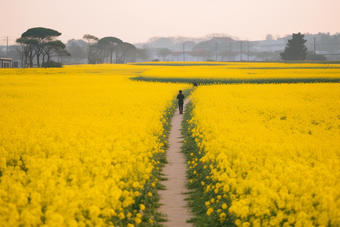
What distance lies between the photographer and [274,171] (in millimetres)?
7277

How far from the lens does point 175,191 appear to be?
913cm

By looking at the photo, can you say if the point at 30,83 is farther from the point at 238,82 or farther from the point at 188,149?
the point at 188,149

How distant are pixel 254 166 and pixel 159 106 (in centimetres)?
1256

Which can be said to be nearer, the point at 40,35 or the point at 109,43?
the point at 40,35

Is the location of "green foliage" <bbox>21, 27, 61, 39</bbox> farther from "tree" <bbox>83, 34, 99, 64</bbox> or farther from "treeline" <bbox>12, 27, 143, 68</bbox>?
"tree" <bbox>83, 34, 99, 64</bbox>

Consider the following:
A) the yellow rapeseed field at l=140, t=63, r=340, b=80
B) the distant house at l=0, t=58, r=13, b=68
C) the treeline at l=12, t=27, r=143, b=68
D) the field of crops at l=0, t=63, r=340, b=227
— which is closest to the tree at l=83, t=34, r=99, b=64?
the treeline at l=12, t=27, r=143, b=68

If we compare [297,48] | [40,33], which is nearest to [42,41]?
[40,33]

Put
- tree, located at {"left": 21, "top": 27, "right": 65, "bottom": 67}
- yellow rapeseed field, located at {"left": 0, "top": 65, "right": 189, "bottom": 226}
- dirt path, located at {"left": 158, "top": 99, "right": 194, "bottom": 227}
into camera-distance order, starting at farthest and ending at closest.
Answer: tree, located at {"left": 21, "top": 27, "right": 65, "bottom": 67} → dirt path, located at {"left": 158, "top": 99, "right": 194, "bottom": 227} → yellow rapeseed field, located at {"left": 0, "top": 65, "right": 189, "bottom": 226}

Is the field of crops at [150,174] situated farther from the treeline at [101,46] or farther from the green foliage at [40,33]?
the treeline at [101,46]

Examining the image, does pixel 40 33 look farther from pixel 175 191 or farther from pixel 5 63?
pixel 175 191

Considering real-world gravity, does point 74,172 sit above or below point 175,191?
above

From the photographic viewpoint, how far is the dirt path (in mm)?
7480

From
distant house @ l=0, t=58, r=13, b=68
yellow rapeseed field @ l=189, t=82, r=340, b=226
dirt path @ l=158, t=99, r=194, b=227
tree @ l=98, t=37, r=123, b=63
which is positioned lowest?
dirt path @ l=158, t=99, r=194, b=227

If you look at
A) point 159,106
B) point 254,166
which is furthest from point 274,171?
point 159,106
